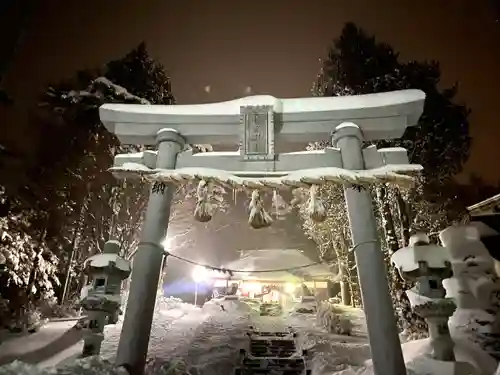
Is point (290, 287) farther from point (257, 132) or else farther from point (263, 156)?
point (257, 132)

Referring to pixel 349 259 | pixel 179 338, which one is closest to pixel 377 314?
pixel 179 338

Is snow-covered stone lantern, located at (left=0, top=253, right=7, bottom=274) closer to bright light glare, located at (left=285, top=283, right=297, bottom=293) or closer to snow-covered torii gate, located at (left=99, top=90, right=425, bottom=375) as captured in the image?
snow-covered torii gate, located at (left=99, top=90, right=425, bottom=375)

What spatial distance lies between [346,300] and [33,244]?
16.2m

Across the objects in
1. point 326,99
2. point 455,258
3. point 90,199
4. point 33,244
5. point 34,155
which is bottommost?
point 455,258

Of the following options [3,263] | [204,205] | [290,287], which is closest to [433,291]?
[204,205]

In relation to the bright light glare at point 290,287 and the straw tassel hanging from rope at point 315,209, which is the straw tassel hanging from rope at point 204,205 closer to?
the straw tassel hanging from rope at point 315,209

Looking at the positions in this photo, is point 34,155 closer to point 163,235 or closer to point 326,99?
point 163,235

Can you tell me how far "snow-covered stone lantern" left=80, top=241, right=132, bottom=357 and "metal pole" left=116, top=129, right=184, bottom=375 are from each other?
2.81 metres

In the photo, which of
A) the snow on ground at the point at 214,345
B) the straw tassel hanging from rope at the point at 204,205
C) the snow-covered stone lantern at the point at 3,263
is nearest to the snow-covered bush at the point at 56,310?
the snow on ground at the point at 214,345

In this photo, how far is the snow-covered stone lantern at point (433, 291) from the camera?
A: 678 cm

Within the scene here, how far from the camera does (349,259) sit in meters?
18.8

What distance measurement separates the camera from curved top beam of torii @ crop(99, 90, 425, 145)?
6.21m

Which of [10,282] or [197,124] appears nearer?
[197,124]

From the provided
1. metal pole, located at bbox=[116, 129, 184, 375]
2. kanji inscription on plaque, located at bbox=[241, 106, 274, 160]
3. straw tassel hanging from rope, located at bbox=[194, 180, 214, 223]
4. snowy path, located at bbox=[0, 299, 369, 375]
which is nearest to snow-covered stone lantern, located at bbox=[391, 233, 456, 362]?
snowy path, located at bbox=[0, 299, 369, 375]
